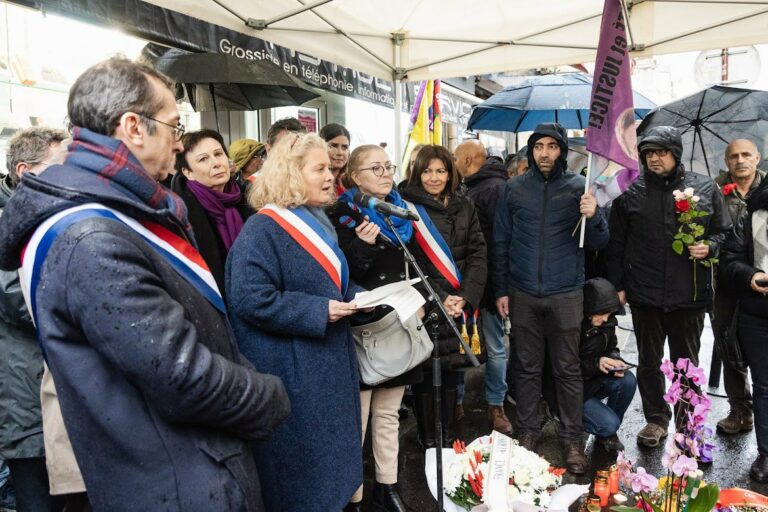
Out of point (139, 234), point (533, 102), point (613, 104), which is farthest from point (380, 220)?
point (533, 102)

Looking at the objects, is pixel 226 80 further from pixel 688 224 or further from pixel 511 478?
pixel 688 224

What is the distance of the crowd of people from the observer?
1.33 meters

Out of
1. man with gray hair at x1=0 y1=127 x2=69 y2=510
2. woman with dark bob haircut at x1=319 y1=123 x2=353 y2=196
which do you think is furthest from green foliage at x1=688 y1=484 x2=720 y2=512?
woman with dark bob haircut at x1=319 y1=123 x2=353 y2=196

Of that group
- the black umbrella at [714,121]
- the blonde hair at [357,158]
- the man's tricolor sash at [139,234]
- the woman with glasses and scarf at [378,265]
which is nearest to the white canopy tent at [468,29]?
the black umbrella at [714,121]

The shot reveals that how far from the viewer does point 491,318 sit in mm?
4723

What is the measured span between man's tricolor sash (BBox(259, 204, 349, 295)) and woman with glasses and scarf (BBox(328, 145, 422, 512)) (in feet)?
0.98

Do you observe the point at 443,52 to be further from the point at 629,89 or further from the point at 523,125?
the point at 629,89

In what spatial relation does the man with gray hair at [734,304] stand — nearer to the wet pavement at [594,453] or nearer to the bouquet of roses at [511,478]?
the wet pavement at [594,453]

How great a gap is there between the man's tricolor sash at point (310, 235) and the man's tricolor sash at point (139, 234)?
0.92 m

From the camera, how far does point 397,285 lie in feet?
8.05

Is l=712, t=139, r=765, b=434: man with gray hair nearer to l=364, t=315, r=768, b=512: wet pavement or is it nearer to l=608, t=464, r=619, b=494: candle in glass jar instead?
l=364, t=315, r=768, b=512: wet pavement

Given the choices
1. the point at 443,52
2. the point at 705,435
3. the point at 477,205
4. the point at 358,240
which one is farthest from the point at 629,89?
the point at 443,52

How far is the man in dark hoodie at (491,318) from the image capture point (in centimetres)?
458

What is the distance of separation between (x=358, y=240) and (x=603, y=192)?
1707 mm
